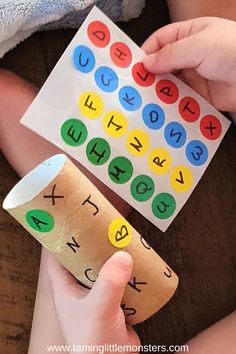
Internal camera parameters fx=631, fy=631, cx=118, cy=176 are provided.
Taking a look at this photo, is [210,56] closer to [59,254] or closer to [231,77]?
[231,77]

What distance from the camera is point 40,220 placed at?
636mm

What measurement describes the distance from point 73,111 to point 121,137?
68 mm

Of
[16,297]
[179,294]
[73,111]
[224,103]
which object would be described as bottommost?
[16,297]

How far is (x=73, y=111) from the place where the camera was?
0.75 metres

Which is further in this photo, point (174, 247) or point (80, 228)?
point (174, 247)

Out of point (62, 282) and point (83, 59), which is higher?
point (83, 59)

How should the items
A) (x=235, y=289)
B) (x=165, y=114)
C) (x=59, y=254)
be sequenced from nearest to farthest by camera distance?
(x=59, y=254), (x=165, y=114), (x=235, y=289)

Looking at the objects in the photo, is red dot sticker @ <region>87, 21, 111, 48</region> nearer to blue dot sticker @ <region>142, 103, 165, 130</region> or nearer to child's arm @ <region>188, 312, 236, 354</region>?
blue dot sticker @ <region>142, 103, 165, 130</region>

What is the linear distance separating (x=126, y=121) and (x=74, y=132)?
68 millimetres

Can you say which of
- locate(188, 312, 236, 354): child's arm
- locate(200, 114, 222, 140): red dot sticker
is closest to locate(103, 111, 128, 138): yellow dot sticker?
locate(200, 114, 222, 140): red dot sticker

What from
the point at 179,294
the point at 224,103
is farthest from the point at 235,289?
the point at 224,103

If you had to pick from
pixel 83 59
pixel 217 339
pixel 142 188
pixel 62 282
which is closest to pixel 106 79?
pixel 83 59

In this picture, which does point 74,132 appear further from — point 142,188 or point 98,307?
point 98,307

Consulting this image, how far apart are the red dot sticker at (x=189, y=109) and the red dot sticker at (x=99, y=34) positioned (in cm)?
12
